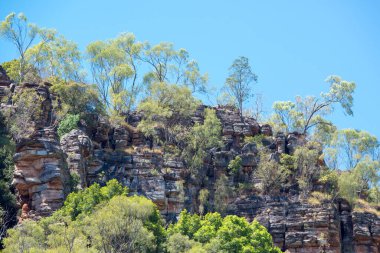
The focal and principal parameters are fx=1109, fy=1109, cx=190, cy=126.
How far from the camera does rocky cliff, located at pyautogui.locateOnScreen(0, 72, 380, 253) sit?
6812cm

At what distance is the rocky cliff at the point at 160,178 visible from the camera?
6812cm

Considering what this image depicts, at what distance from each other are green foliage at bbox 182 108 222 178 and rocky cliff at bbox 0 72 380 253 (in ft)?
1.95

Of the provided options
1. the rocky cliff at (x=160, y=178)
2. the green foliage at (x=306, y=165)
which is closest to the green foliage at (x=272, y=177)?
the rocky cliff at (x=160, y=178)

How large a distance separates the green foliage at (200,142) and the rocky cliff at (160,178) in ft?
1.95

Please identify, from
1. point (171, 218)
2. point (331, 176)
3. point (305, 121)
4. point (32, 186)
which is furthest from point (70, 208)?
point (305, 121)

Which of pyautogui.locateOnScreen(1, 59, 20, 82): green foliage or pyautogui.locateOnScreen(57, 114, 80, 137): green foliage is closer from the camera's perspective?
pyautogui.locateOnScreen(57, 114, 80, 137): green foliage

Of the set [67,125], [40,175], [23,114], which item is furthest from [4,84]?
[40,175]

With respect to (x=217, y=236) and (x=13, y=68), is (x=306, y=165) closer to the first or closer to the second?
(x=217, y=236)

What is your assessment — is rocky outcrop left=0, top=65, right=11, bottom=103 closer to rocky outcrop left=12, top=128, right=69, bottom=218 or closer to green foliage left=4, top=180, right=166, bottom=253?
rocky outcrop left=12, top=128, right=69, bottom=218

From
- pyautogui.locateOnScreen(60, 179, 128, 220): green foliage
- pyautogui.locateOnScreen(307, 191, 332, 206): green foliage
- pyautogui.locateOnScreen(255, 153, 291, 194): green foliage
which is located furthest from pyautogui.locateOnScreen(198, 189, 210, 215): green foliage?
pyautogui.locateOnScreen(60, 179, 128, 220): green foliage

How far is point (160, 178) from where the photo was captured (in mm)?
72375

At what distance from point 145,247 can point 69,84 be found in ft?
63.9

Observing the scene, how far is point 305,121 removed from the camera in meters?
85.2

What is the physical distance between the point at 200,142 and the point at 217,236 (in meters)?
14.1
